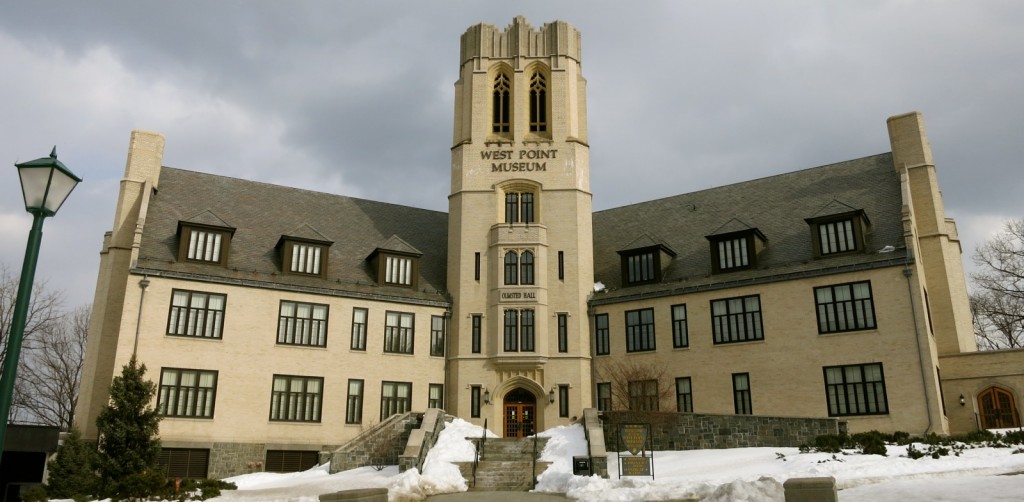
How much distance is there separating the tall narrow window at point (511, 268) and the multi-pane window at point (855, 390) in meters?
13.9

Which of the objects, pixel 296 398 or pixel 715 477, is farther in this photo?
pixel 296 398

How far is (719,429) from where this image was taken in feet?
89.1

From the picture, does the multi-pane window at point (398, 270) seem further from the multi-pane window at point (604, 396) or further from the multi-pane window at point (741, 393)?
the multi-pane window at point (741, 393)

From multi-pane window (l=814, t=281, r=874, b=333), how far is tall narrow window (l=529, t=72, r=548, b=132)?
15861 mm

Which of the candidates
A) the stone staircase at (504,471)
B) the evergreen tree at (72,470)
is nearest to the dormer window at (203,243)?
the evergreen tree at (72,470)

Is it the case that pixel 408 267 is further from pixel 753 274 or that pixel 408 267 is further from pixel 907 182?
pixel 907 182

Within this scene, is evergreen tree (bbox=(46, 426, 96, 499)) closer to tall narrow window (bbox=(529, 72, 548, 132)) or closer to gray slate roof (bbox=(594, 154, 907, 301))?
gray slate roof (bbox=(594, 154, 907, 301))

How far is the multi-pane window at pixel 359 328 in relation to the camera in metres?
33.9

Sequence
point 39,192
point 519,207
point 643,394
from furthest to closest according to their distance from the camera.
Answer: point 519,207
point 643,394
point 39,192

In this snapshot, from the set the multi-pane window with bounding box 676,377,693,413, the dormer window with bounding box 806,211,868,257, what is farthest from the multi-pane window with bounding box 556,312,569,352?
the dormer window with bounding box 806,211,868,257

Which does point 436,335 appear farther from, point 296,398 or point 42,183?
point 42,183

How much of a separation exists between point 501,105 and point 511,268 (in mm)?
9027

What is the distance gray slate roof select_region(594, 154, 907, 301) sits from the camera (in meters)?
31.4

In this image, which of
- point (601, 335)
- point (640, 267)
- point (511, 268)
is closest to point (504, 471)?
point (601, 335)
